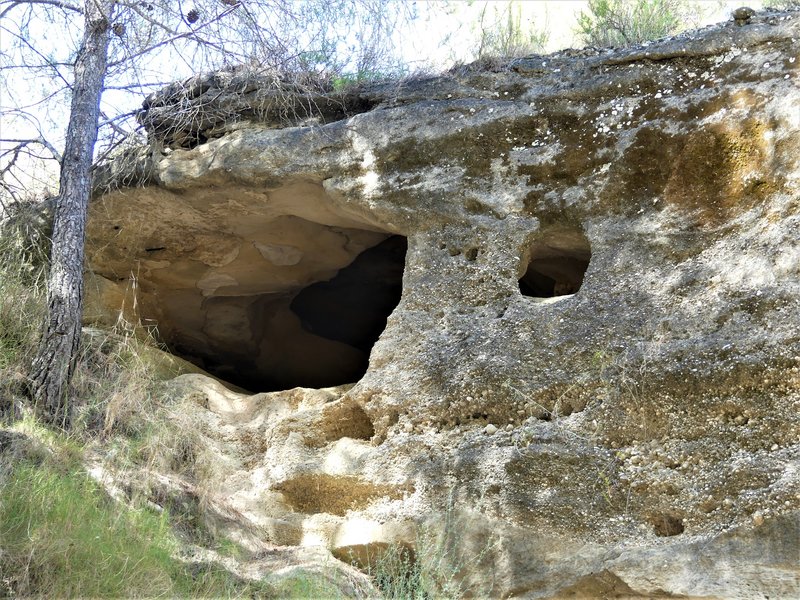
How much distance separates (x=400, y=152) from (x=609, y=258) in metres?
1.28

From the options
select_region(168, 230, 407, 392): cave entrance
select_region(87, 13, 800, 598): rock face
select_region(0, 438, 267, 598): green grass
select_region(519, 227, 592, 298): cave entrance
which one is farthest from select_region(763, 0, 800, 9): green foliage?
select_region(0, 438, 267, 598): green grass

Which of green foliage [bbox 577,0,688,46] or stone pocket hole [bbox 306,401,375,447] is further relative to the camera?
green foliage [bbox 577,0,688,46]

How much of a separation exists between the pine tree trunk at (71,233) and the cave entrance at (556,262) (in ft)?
7.42

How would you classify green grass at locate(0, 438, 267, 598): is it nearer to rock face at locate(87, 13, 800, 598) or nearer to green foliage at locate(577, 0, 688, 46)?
rock face at locate(87, 13, 800, 598)

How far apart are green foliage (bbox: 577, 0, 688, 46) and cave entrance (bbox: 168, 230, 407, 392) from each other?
187cm

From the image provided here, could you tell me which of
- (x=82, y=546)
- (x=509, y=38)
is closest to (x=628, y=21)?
(x=509, y=38)

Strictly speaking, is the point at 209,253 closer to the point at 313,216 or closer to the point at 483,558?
the point at 313,216

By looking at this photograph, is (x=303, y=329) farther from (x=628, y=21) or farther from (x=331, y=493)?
(x=628, y=21)

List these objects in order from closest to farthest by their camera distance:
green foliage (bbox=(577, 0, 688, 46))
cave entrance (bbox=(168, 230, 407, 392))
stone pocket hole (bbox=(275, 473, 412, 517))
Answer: stone pocket hole (bbox=(275, 473, 412, 517)) < green foliage (bbox=(577, 0, 688, 46)) < cave entrance (bbox=(168, 230, 407, 392))

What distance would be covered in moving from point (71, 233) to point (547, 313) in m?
2.44

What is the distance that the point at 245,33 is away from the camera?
5453mm

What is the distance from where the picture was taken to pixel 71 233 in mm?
4824

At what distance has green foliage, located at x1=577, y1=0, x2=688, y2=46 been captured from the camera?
5.46 meters

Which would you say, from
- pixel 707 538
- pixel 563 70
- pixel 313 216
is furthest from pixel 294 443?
pixel 563 70
